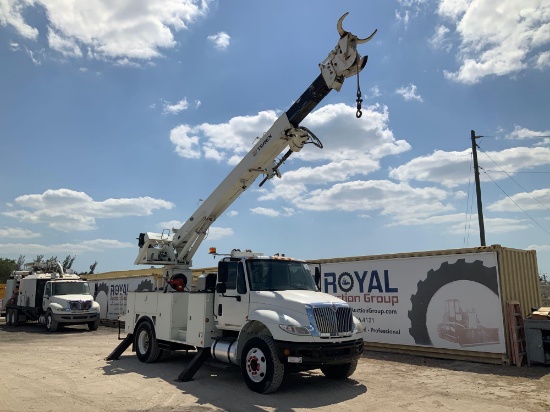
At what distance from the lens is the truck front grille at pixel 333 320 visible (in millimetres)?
8289

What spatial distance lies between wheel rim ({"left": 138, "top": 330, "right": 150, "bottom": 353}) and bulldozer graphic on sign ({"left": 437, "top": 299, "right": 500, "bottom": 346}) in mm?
8136

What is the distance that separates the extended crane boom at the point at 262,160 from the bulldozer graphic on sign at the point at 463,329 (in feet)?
19.7

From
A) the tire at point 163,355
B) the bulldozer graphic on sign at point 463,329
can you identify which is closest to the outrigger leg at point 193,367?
the tire at point 163,355

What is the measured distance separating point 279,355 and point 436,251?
653 centimetres

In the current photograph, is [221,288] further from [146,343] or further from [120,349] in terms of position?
[120,349]

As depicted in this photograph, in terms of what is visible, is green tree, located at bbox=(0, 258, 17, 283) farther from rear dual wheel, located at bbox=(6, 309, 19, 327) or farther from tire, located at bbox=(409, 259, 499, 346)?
tire, located at bbox=(409, 259, 499, 346)

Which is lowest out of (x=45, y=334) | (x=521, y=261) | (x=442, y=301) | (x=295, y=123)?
(x=45, y=334)

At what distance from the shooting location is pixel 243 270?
9516 mm

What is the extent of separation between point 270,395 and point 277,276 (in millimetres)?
2434

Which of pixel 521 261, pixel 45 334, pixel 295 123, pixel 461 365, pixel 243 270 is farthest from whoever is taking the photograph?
pixel 45 334

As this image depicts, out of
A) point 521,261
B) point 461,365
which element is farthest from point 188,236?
point 521,261

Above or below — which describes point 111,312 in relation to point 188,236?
below

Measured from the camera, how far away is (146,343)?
1218 cm

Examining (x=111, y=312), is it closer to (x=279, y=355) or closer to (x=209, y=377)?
(x=209, y=377)
